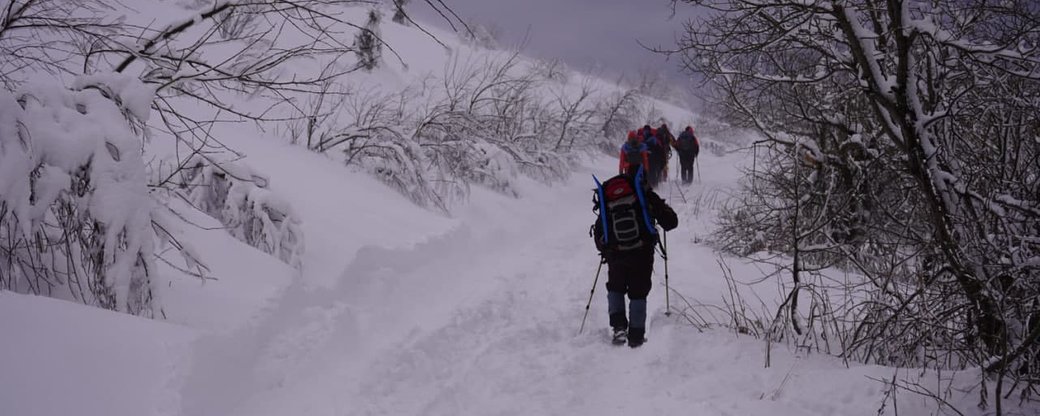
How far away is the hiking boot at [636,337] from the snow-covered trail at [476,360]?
0.10 metres

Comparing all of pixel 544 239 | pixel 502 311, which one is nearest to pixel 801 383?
pixel 502 311

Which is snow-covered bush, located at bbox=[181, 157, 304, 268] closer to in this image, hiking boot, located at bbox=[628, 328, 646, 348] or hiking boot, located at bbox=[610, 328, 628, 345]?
hiking boot, located at bbox=[610, 328, 628, 345]

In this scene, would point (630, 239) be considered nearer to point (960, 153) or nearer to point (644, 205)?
point (644, 205)

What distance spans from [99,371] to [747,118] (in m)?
6.44

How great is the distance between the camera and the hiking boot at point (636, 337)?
461 centimetres

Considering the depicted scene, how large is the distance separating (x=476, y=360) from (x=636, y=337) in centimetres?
134

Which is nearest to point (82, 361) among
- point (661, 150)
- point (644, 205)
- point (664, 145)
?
point (644, 205)

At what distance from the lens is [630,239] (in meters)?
4.76

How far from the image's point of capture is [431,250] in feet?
22.9

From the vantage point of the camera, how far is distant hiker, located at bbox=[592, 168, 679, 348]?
473 cm

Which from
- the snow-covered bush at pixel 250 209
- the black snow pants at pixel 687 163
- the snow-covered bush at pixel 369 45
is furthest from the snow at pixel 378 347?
the black snow pants at pixel 687 163

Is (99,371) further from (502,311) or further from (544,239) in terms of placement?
(544,239)

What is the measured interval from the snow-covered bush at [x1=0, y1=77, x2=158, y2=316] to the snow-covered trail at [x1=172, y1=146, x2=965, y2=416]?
67 centimetres

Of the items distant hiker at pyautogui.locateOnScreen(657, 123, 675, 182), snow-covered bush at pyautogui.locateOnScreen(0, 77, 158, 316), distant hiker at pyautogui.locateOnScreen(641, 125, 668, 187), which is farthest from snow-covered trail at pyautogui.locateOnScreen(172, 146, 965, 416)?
distant hiker at pyautogui.locateOnScreen(657, 123, 675, 182)
